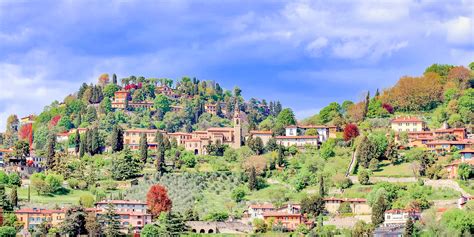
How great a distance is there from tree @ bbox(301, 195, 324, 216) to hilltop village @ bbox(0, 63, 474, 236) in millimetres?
118

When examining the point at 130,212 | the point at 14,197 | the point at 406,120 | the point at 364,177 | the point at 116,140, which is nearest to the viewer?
the point at 130,212

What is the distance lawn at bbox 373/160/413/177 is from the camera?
69625 millimetres

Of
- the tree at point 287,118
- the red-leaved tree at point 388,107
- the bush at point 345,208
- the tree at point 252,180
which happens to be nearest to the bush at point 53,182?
the tree at point 252,180

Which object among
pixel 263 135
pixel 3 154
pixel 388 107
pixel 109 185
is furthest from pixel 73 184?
pixel 388 107

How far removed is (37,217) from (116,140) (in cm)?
2180

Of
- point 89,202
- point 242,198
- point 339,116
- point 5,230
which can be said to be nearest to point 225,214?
point 242,198

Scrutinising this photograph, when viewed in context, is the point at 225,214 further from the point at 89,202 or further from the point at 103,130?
the point at 103,130

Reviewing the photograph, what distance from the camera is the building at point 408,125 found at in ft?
270

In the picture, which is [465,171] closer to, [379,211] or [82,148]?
[379,211]

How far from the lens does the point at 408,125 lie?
82.5m

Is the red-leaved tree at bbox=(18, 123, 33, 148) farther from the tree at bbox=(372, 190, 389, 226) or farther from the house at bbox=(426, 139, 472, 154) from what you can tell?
the tree at bbox=(372, 190, 389, 226)

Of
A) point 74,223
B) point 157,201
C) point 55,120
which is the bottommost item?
point 74,223

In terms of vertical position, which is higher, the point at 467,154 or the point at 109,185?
the point at 467,154

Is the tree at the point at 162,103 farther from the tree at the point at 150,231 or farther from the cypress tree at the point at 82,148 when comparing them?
the tree at the point at 150,231
